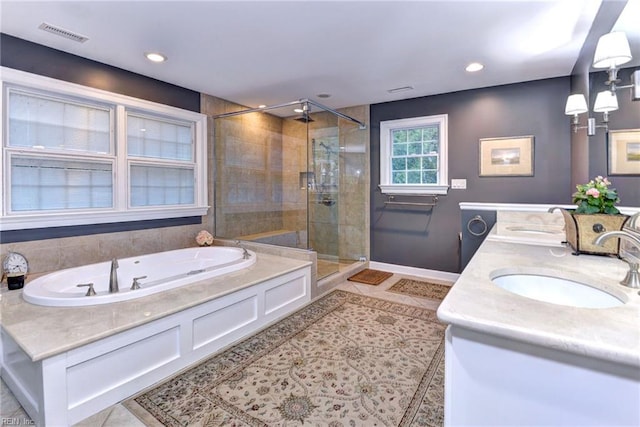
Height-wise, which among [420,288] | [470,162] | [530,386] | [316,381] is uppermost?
[470,162]

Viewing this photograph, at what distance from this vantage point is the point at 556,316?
0.81 metres

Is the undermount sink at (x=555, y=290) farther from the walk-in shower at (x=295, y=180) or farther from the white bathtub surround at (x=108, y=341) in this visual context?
the walk-in shower at (x=295, y=180)

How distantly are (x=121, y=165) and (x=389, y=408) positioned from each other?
3.15 m

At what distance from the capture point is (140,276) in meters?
2.99

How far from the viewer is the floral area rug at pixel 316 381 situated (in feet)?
5.36

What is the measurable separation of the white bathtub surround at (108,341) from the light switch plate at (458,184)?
2788 millimetres

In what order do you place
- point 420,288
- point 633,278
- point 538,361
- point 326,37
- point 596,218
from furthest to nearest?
1. point 420,288
2. point 326,37
3. point 596,218
4. point 633,278
5. point 538,361

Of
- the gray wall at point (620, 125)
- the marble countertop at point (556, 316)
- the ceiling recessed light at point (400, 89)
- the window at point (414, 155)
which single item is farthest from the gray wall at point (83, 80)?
the gray wall at point (620, 125)

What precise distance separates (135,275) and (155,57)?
2.04 metres

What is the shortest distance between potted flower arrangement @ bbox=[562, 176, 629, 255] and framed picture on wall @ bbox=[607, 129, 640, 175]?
0.21 m

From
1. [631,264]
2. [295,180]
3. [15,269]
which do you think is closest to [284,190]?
[295,180]

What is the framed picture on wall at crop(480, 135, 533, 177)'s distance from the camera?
347 cm

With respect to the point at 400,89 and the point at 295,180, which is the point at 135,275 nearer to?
the point at 295,180

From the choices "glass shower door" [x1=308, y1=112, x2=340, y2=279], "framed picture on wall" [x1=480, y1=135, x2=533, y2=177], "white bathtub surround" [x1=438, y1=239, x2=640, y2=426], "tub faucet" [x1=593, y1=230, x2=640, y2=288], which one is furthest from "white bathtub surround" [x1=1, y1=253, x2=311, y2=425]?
"framed picture on wall" [x1=480, y1=135, x2=533, y2=177]
